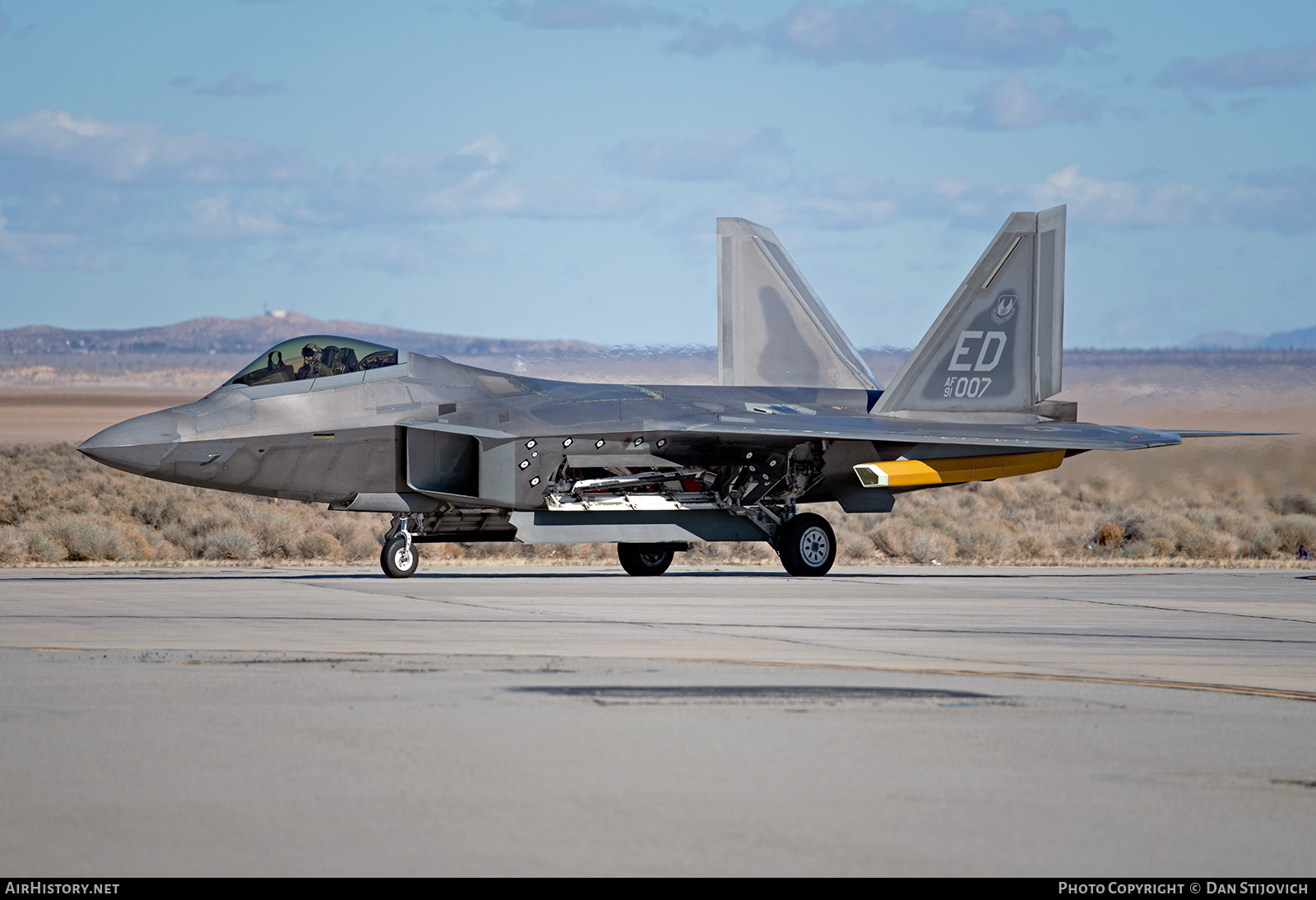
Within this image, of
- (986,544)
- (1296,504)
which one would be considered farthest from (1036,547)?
(1296,504)

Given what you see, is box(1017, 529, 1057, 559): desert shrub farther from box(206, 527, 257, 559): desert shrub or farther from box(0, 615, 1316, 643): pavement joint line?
box(0, 615, 1316, 643): pavement joint line

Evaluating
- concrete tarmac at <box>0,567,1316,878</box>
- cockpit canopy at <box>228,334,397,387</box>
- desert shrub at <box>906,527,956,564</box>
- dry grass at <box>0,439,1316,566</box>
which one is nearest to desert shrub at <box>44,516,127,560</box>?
dry grass at <box>0,439,1316,566</box>

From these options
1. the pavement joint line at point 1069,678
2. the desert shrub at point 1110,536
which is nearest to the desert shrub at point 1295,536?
the desert shrub at point 1110,536

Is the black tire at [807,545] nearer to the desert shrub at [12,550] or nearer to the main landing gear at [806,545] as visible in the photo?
the main landing gear at [806,545]

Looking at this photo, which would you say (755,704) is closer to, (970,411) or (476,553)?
(970,411)

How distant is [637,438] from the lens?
20375 mm

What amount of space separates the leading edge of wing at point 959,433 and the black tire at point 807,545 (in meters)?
1.35

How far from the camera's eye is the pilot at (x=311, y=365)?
19.1 m

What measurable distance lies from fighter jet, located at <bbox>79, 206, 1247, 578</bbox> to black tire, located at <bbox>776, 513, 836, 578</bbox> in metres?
0.03

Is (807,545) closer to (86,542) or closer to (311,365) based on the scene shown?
(311,365)

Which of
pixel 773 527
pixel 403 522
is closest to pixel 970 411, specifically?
pixel 773 527

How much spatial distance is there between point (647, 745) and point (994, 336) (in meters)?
17.8

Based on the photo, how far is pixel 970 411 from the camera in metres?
23.2

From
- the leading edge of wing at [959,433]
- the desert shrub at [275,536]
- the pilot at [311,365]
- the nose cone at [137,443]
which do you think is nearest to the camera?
the nose cone at [137,443]
